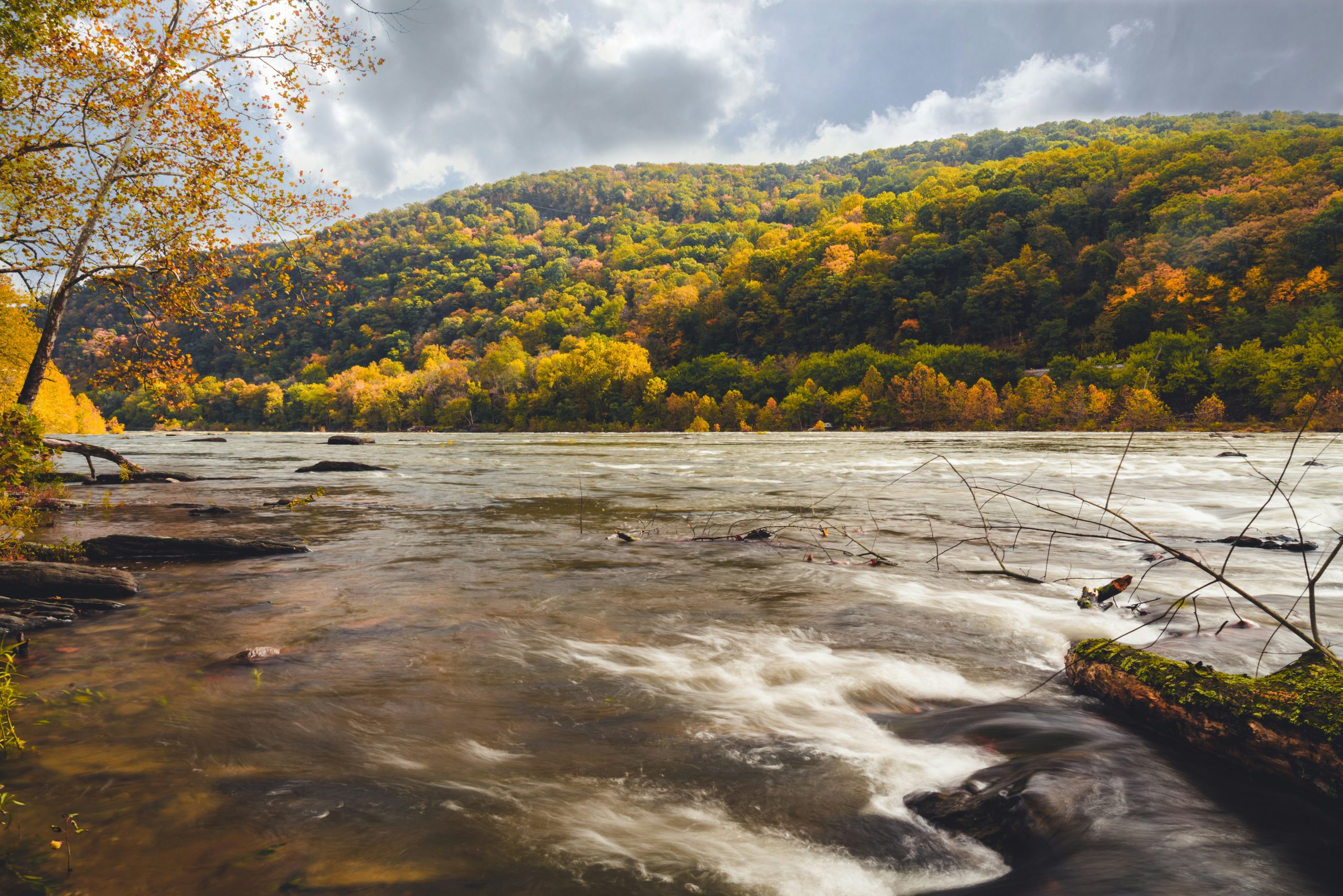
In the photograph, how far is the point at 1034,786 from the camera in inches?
140

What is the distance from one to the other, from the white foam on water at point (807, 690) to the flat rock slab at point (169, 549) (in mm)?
6737

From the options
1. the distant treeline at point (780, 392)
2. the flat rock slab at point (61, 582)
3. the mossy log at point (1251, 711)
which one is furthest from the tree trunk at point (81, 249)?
the distant treeline at point (780, 392)

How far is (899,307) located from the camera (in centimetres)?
11025

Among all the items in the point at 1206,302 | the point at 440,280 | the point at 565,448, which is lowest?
the point at 565,448

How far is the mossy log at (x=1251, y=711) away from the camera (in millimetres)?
3127

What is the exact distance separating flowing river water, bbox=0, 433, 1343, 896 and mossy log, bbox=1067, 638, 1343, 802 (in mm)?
159

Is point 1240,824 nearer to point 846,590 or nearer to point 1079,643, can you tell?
point 1079,643

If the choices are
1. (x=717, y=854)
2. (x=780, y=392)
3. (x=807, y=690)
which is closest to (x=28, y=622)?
(x=717, y=854)

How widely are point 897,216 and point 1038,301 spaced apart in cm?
5048

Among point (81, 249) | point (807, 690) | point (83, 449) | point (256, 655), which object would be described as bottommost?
point (807, 690)

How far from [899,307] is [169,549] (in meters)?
114

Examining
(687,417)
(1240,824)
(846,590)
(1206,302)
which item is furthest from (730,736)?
(1206,302)

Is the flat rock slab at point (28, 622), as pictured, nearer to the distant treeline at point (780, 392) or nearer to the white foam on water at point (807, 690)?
the white foam on water at point (807, 690)

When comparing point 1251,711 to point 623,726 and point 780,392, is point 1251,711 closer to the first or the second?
point 623,726
